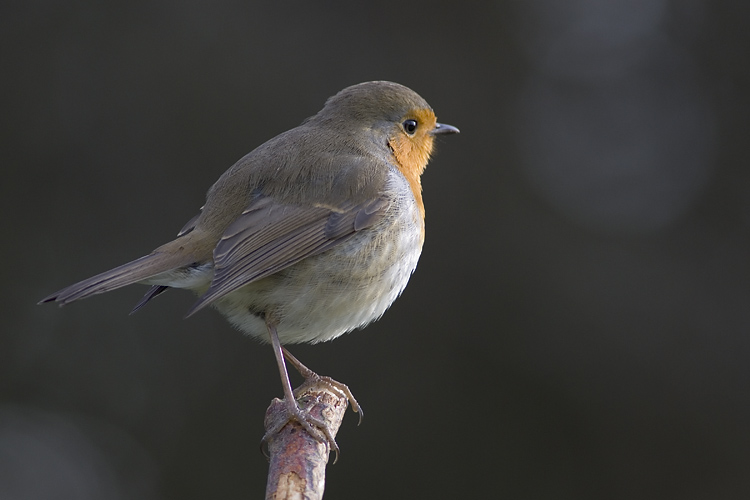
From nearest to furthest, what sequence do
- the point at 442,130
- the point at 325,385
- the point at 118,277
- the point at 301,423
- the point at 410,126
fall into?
1. the point at 118,277
2. the point at 301,423
3. the point at 325,385
4. the point at 410,126
5. the point at 442,130

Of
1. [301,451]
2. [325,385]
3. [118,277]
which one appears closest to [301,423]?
[301,451]

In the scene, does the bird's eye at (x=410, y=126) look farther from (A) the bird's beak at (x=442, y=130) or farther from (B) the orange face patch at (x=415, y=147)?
(A) the bird's beak at (x=442, y=130)

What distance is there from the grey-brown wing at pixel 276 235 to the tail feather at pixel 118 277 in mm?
182

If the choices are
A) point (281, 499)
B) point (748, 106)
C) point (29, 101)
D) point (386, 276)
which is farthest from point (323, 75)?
point (281, 499)

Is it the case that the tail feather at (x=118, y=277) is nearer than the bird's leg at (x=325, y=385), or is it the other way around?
the tail feather at (x=118, y=277)

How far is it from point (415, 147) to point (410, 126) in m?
0.10

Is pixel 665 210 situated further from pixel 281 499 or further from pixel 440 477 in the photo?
pixel 281 499

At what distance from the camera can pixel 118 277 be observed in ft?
9.00

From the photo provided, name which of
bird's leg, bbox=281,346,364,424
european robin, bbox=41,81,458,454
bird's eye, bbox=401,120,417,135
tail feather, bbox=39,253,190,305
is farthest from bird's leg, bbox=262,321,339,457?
bird's eye, bbox=401,120,417,135

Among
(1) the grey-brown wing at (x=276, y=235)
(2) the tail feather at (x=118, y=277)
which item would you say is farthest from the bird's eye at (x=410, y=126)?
(2) the tail feather at (x=118, y=277)

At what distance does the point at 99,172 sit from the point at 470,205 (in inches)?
95.9

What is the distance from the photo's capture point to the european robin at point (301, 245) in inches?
118

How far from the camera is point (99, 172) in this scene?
5500mm

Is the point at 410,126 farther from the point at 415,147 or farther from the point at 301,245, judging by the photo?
the point at 301,245
